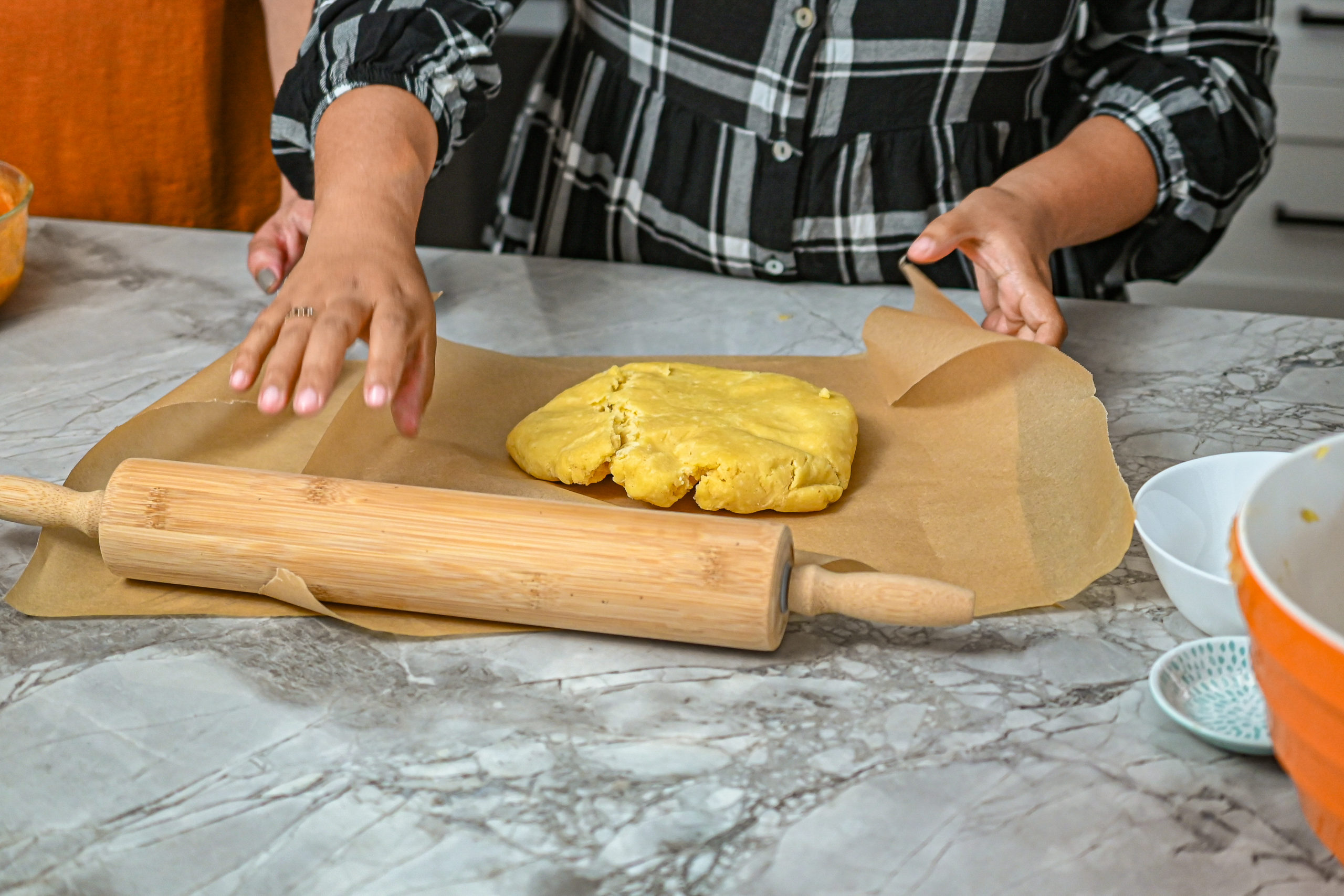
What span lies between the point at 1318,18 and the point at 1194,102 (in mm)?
1939

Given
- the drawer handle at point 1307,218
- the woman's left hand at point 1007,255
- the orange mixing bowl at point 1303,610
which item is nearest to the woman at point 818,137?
the woman's left hand at point 1007,255

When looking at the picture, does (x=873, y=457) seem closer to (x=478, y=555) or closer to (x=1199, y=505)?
(x=1199, y=505)

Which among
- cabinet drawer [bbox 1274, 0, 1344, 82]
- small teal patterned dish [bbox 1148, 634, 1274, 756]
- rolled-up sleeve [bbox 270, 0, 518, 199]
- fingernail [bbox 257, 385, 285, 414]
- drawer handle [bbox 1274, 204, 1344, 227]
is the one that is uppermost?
cabinet drawer [bbox 1274, 0, 1344, 82]

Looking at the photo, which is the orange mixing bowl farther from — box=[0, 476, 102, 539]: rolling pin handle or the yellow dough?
box=[0, 476, 102, 539]: rolling pin handle

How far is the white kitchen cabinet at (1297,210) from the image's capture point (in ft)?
9.12

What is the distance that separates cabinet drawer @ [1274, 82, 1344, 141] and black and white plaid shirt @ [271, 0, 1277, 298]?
70.1 inches

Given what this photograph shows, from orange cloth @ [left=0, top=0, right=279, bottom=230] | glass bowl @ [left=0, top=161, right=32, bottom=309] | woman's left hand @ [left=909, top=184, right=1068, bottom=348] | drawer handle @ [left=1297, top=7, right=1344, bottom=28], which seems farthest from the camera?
drawer handle @ [left=1297, top=7, right=1344, bottom=28]

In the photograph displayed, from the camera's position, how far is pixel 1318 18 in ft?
8.95

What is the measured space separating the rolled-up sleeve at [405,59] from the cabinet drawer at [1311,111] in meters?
2.45

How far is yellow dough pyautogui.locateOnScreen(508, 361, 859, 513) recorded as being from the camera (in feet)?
3.08

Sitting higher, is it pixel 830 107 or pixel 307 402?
pixel 830 107

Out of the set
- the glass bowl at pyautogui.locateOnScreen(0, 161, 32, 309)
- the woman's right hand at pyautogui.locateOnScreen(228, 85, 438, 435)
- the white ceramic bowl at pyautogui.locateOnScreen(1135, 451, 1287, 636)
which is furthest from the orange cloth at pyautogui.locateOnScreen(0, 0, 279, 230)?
the white ceramic bowl at pyautogui.locateOnScreen(1135, 451, 1287, 636)

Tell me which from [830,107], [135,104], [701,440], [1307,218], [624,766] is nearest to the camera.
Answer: [624,766]

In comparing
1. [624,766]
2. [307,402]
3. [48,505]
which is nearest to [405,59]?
[307,402]
